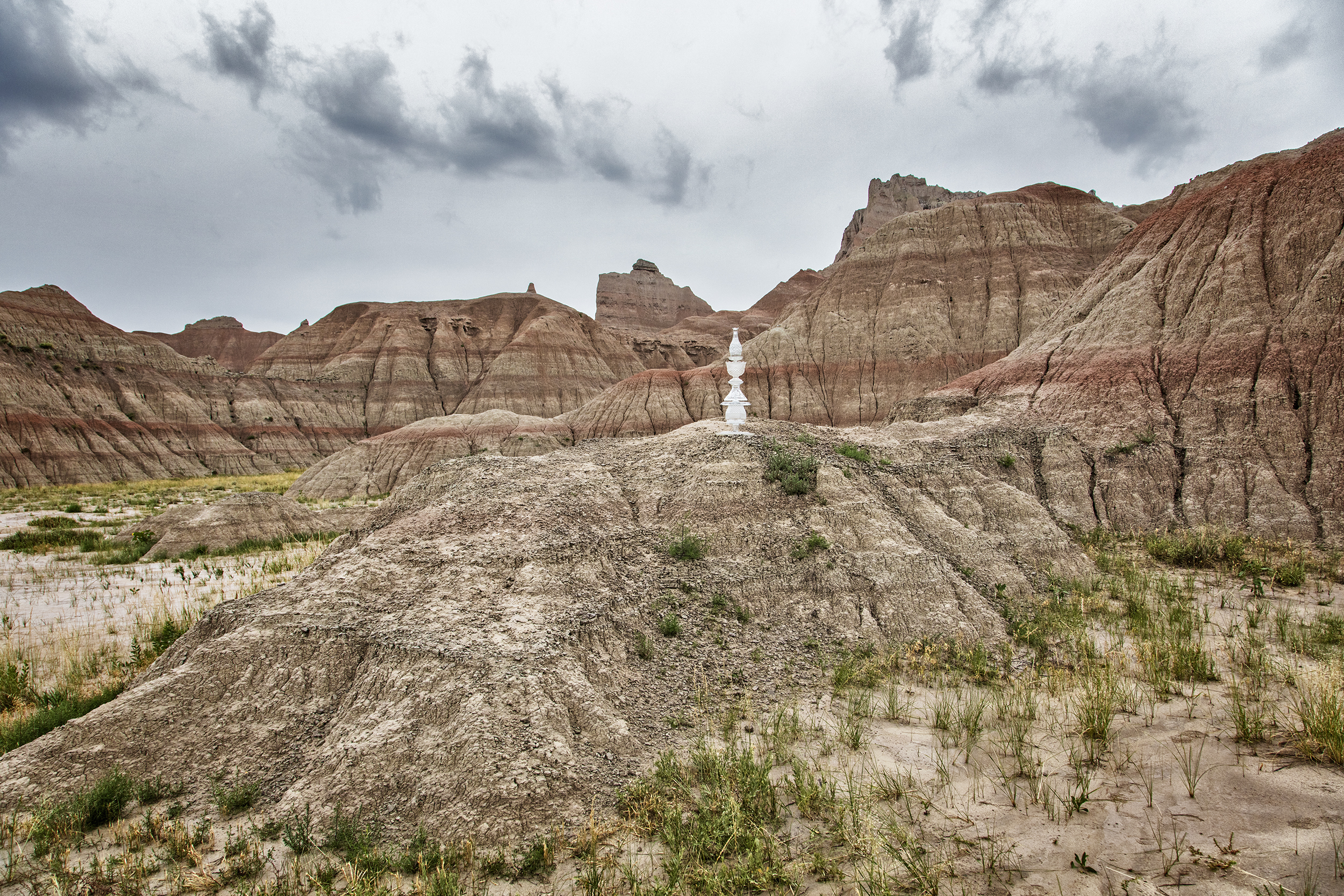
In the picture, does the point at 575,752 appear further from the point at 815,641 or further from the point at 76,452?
the point at 76,452

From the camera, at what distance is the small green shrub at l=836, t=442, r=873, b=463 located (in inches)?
453

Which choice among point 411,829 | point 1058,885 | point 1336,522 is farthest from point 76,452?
point 1336,522

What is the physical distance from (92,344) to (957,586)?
255 feet

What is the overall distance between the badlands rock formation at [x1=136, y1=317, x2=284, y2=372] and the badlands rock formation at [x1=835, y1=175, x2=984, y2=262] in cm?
11800

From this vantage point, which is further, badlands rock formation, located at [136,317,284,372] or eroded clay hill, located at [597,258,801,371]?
badlands rock formation, located at [136,317,284,372]

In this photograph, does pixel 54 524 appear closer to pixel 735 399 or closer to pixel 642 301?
pixel 735 399

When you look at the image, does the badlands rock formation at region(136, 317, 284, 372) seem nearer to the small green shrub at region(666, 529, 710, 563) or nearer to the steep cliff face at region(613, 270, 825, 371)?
the steep cliff face at region(613, 270, 825, 371)

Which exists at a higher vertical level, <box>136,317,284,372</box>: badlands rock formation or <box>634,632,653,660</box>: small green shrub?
<box>136,317,284,372</box>: badlands rock formation

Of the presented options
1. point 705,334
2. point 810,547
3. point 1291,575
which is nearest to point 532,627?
point 810,547

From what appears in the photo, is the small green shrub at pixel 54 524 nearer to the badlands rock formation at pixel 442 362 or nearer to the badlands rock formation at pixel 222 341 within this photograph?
the badlands rock formation at pixel 442 362

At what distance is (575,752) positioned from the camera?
5.30 m

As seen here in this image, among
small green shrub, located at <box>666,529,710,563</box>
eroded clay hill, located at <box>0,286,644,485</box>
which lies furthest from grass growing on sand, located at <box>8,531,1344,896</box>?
eroded clay hill, located at <box>0,286,644,485</box>

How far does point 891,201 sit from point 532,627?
94.1 meters

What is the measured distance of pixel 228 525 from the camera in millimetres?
18453
